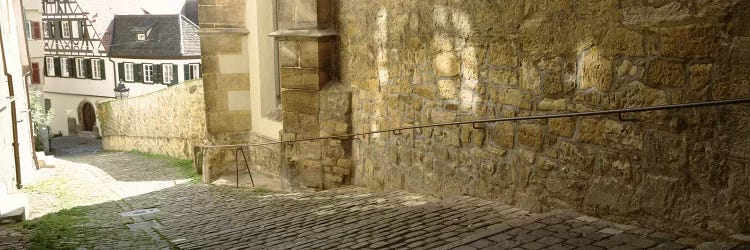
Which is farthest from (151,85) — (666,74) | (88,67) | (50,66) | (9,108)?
(666,74)

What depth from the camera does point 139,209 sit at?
9.48 m

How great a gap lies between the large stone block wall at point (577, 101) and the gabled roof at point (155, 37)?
29087 millimetres

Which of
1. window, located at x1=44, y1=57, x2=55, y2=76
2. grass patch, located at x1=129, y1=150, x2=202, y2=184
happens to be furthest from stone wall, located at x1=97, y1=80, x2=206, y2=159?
window, located at x1=44, y1=57, x2=55, y2=76

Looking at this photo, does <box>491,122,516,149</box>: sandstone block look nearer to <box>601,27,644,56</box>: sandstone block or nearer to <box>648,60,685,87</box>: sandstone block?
<box>601,27,644,56</box>: sandstone block

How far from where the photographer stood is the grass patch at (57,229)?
6719mm

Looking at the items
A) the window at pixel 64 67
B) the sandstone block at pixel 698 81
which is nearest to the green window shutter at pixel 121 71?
the window at pixel 64 67

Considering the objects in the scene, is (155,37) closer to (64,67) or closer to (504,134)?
(64,67)

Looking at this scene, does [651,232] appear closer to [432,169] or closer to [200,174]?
[432,169]

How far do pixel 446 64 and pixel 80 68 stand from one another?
122ft

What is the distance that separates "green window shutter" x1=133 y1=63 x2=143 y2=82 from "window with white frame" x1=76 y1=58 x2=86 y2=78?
449cm

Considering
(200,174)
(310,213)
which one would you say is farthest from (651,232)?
(200,174)

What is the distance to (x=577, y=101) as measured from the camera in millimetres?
4789

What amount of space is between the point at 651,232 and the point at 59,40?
40639 millimetres

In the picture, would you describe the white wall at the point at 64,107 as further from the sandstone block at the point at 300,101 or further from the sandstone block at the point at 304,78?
the sandstone block at the point at 304,78
